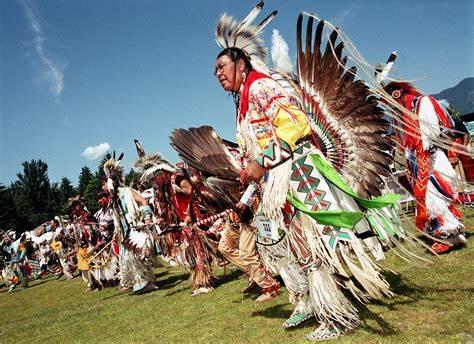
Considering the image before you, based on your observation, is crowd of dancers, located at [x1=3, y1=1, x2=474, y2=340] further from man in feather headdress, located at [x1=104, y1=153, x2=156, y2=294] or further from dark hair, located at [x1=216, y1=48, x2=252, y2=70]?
man in feather headdress, located at [x1=104, y1=153, x2=156, y2=294]

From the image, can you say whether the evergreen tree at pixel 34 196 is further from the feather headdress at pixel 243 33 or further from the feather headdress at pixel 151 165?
the feather headdress at pixel 243 33

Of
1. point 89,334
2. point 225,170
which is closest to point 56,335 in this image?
point 89,334

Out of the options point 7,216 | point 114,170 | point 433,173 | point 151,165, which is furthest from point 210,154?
point 7,216

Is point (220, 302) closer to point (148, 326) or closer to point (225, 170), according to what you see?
point (148, 326)

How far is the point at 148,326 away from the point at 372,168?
9.54ft

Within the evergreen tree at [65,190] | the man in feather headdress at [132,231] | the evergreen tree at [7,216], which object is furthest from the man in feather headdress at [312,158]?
the evergreen tree at [65,190]

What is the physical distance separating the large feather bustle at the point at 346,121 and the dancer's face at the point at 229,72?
466 millimetres

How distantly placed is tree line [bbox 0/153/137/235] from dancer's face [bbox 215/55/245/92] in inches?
1463

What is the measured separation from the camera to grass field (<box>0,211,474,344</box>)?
2.37 metres

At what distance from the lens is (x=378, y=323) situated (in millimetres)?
2531

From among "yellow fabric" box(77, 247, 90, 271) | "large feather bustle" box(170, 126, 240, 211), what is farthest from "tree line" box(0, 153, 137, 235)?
"large feather bustle" box(170, 126, 240, 211)

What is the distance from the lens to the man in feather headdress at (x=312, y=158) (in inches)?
95.8

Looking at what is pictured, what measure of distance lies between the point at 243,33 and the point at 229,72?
0.99 feet

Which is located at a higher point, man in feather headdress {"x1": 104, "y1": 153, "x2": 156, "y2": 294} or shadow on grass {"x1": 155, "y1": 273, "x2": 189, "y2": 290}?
man in feather headdress {"x1": 104, "y1": 153, "x2": 156, "y2": 294}
